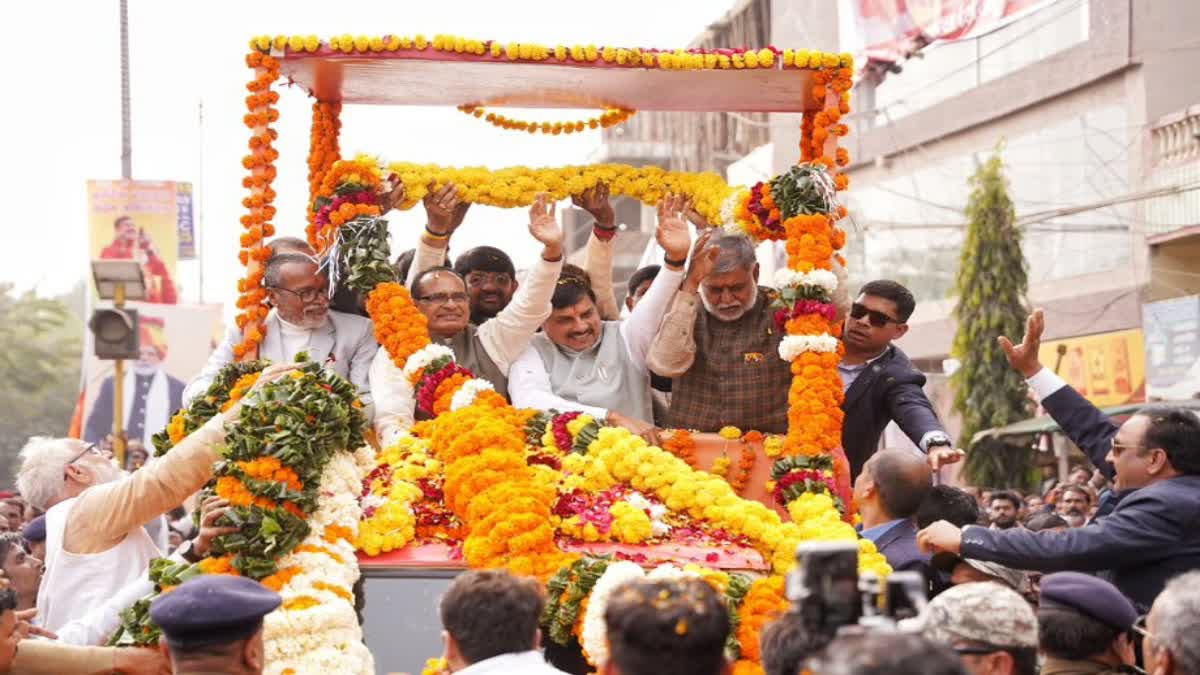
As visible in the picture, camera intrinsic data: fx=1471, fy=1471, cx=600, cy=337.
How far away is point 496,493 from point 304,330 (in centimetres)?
242

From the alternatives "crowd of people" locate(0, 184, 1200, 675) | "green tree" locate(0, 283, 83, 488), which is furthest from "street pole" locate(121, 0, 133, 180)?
"green tree" locate(0, 283, 83, 488)

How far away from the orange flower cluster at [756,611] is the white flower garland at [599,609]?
1.41 feet

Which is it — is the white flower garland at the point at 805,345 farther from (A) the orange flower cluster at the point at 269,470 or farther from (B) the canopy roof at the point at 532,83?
(A) the orange flower cluster at the point at 269,470

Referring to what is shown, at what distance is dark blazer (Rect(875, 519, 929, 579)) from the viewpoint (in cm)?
610

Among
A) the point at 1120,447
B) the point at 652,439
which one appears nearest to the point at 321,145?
the point at 652,439

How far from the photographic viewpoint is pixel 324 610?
17.6ft

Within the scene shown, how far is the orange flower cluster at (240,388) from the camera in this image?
6.25 metres

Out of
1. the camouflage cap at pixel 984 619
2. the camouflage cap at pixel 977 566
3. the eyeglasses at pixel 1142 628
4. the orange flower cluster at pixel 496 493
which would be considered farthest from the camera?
the camouflage cap at pixel 977 566

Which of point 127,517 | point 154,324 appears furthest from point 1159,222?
point 127,517

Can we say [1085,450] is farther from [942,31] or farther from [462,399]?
[942,31]

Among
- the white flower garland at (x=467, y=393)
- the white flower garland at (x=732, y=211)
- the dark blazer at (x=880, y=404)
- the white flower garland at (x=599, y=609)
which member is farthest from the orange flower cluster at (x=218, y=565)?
the dark blazer at (x=880, y=404)

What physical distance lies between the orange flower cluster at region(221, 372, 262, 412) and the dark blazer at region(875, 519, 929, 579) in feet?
9.04

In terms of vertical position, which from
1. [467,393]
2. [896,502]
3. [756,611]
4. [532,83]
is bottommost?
[756,611]

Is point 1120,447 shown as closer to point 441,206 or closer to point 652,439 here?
point 652,439
